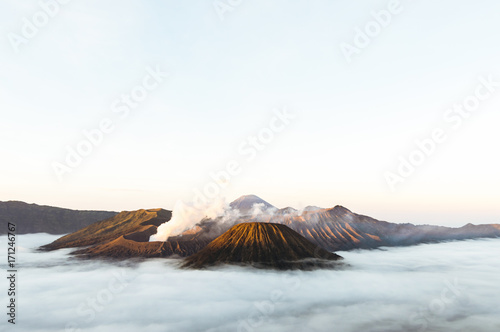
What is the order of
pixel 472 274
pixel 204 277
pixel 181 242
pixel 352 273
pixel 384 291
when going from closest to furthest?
pixel 204 277 < pixel 384 291 < pixel 352 273 < pixel 181 242 < pixel 472 274

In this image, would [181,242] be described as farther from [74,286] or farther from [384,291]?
[384,291]

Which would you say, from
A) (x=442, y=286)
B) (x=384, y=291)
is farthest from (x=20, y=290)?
(x=442, y=286)

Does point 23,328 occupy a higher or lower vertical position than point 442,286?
higher

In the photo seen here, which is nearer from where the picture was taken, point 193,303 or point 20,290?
point 193,303

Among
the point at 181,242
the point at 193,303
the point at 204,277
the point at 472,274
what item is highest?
the point at 181,242

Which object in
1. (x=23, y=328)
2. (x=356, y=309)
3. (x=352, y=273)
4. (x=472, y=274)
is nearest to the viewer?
(x=23, y=328)

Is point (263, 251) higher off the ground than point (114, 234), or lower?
lower

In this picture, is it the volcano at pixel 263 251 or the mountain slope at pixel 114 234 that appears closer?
the volcano at pixel 263 251

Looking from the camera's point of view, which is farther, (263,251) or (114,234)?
(114,234)
